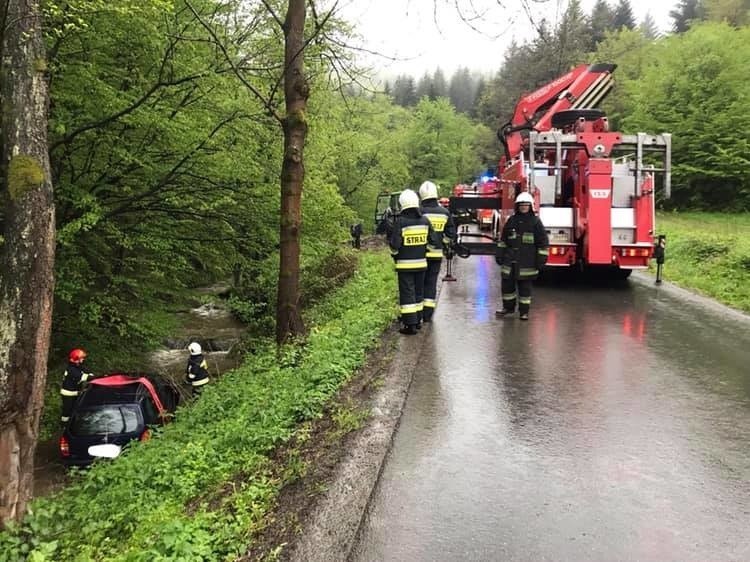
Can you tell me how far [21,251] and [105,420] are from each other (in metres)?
4.98

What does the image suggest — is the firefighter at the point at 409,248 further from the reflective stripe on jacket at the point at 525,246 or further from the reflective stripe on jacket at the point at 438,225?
the reflective stripe on jacket at the point at 525,246

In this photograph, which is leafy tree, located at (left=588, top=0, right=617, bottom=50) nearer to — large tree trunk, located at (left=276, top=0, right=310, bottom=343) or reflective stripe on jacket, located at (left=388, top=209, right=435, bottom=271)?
large tree trunk, located at (left=276, top=0, right=310, bottom=343)

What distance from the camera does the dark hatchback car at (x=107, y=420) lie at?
8766 millimetres

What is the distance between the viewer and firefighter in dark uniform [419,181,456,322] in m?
8.41

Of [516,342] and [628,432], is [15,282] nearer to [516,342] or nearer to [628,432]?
[628,432]

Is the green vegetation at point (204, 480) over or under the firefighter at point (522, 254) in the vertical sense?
under

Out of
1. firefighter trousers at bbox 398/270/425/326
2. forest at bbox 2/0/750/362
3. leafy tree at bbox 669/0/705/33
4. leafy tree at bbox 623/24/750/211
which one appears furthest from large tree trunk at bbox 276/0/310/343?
leafy tree at bbox 669/0/705/33

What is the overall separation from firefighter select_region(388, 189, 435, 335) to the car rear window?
4.52 metres

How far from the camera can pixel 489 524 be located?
3.40m

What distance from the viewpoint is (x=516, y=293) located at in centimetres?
949

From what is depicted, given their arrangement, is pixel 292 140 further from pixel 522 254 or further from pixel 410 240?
pixel 522 254

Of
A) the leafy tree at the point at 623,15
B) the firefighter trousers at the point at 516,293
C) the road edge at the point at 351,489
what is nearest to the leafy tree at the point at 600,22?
the leafy tree at the point at 623,15

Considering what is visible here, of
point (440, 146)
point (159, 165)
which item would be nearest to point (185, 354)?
point (159, 165)

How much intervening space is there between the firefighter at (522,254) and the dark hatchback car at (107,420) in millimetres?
5617
